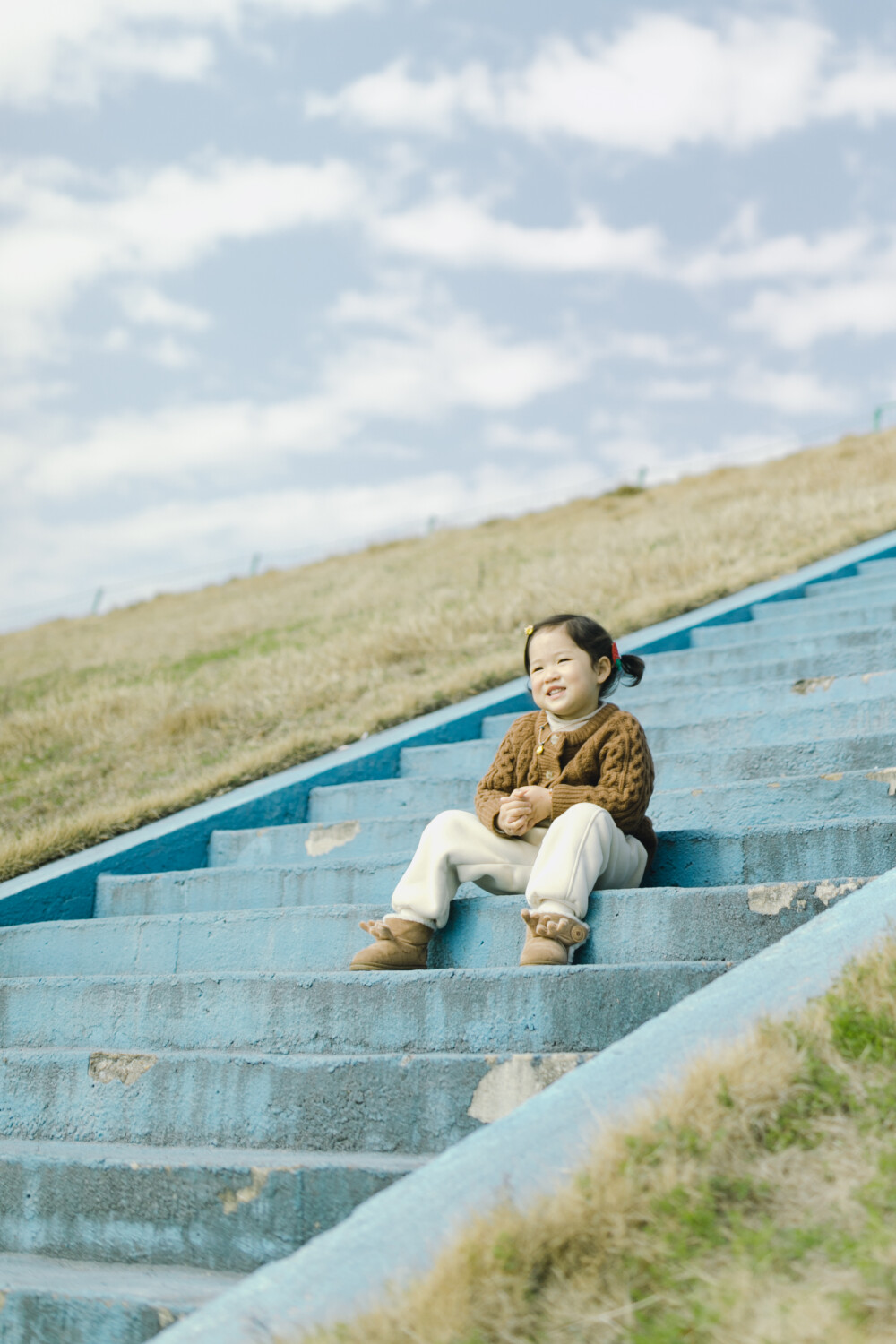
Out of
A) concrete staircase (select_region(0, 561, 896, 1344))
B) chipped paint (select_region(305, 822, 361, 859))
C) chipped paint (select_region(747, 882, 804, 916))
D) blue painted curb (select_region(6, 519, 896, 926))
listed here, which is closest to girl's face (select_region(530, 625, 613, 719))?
concrete staircase (select_region(0, 561, 896, 1344))

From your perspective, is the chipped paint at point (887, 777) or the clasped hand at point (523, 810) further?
the chipped paint at point (887, 777)

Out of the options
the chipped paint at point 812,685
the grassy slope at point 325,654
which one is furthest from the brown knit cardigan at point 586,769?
the grassy slope at point 325,654

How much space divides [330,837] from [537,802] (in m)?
1.33

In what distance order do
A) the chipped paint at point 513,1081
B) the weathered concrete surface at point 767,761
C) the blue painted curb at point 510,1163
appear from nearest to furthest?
the blue painted curb at point 510,1163 → the chipped paint at point 513,1081 → the weathered concrete surface at point 767,761

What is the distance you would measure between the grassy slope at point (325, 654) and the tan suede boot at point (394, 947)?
204cm

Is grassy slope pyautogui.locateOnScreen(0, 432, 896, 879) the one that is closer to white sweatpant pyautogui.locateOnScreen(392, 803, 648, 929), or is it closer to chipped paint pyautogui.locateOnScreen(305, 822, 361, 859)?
chipped paint pyautogui.locateOnScreen(305, 822, 361, 859)

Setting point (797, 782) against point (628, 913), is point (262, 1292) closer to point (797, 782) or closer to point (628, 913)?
point (628, 913)

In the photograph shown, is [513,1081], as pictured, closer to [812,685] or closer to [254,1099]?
[254,1099]

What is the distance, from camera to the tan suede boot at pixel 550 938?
2.76 metres

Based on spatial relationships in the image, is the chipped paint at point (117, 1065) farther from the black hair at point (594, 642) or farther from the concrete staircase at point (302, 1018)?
the black hair at point (594, 642)

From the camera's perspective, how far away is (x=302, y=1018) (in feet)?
9.46

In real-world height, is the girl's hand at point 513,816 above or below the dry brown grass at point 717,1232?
above

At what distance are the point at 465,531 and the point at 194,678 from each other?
38.8ft

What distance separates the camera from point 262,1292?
5.51ft
